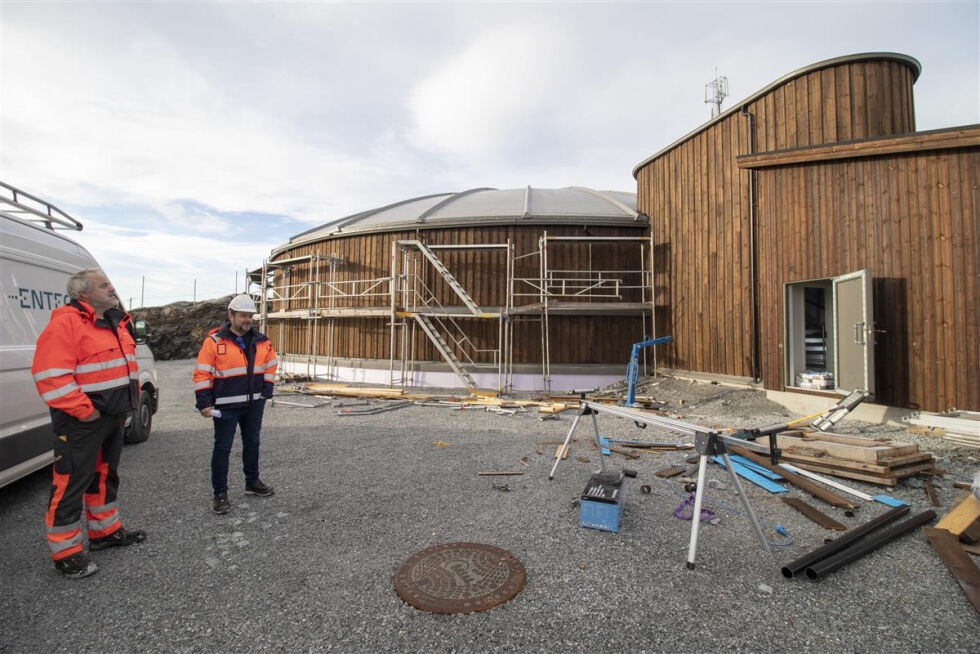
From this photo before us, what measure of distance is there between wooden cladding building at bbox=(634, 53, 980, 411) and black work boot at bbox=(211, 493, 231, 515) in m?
9.85

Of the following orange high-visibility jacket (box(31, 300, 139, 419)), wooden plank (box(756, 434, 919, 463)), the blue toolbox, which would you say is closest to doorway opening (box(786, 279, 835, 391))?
wooden plank (box(756, 434, 919, 463))

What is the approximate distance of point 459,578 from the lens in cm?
347

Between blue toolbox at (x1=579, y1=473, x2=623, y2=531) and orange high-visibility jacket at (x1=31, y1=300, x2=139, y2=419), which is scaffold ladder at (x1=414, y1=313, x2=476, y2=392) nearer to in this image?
blue toolbox at (x1=579, y1=473, x2=623, y2=531)

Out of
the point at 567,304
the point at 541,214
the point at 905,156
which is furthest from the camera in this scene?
the point at 541,214

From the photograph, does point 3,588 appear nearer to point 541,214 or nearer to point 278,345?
point 541,214

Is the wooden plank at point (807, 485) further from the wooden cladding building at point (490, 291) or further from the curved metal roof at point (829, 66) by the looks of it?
the curved metal roof at point (829, 66)

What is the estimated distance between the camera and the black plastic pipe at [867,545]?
138 inches

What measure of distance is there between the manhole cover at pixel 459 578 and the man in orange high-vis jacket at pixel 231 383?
2381 mm

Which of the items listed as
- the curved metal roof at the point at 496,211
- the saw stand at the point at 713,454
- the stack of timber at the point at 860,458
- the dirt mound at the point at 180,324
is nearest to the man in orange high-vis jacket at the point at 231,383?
the saw stand at the point at 713,454

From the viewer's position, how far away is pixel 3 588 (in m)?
3.36

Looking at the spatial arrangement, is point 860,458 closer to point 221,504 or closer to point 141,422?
point 221,504

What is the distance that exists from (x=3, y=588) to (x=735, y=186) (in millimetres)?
14030

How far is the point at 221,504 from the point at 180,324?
114 feet

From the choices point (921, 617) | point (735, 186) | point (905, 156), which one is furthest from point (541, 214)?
point (921, 617)
